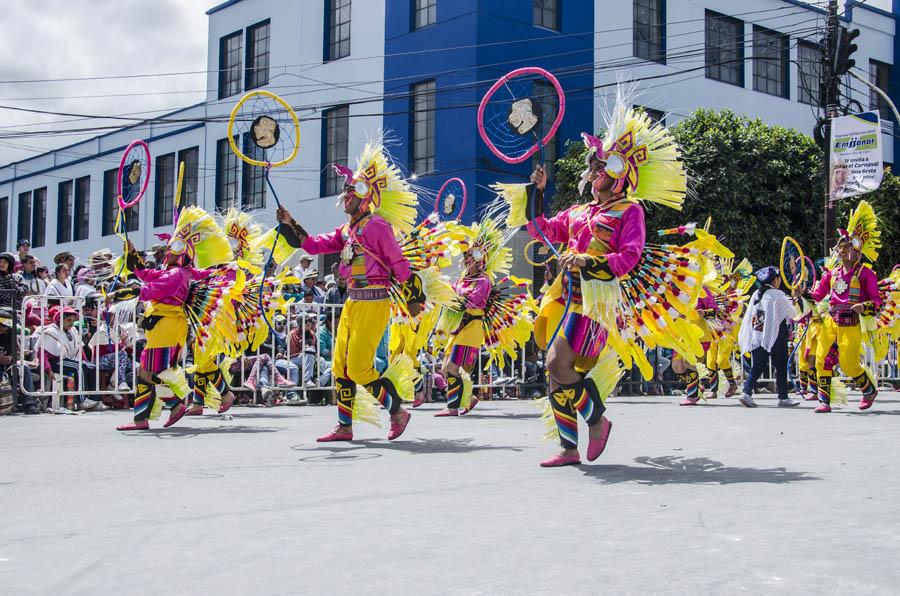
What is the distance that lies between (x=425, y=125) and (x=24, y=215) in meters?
22.7

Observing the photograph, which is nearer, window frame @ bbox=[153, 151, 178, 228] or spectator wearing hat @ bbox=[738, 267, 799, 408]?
spectator wearing hat @ bbox=[738, 267, 799, 408]

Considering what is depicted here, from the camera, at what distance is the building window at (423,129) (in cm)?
2294

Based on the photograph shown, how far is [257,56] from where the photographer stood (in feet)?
92.2

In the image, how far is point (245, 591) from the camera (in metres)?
3.02

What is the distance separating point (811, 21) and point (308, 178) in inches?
621

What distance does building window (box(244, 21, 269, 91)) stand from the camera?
27797 millimetres

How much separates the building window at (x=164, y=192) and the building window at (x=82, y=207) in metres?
5.12

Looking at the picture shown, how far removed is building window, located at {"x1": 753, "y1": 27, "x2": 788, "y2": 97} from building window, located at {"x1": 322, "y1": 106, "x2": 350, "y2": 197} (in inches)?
468

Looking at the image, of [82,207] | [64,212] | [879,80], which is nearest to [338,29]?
Answer: [82,207]

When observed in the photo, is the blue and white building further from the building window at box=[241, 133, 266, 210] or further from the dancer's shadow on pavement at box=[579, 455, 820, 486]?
the dancer's shadow on pavement at box=[579, 455, 820, 486]

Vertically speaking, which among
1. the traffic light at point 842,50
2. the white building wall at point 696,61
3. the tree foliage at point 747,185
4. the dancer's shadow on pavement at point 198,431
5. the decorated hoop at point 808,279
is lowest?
the dancer's shadow on pavement at point 198,431

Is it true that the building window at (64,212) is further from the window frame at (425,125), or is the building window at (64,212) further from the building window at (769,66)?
the building window at (769,66)

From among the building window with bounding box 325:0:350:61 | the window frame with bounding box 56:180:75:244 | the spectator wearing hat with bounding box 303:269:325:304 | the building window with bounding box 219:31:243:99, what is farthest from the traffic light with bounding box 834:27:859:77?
the window frame with bounding box 56:180:75:244

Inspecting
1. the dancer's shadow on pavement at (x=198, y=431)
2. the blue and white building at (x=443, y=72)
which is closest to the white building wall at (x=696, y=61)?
the blue and white building at (x=443, y=72)
